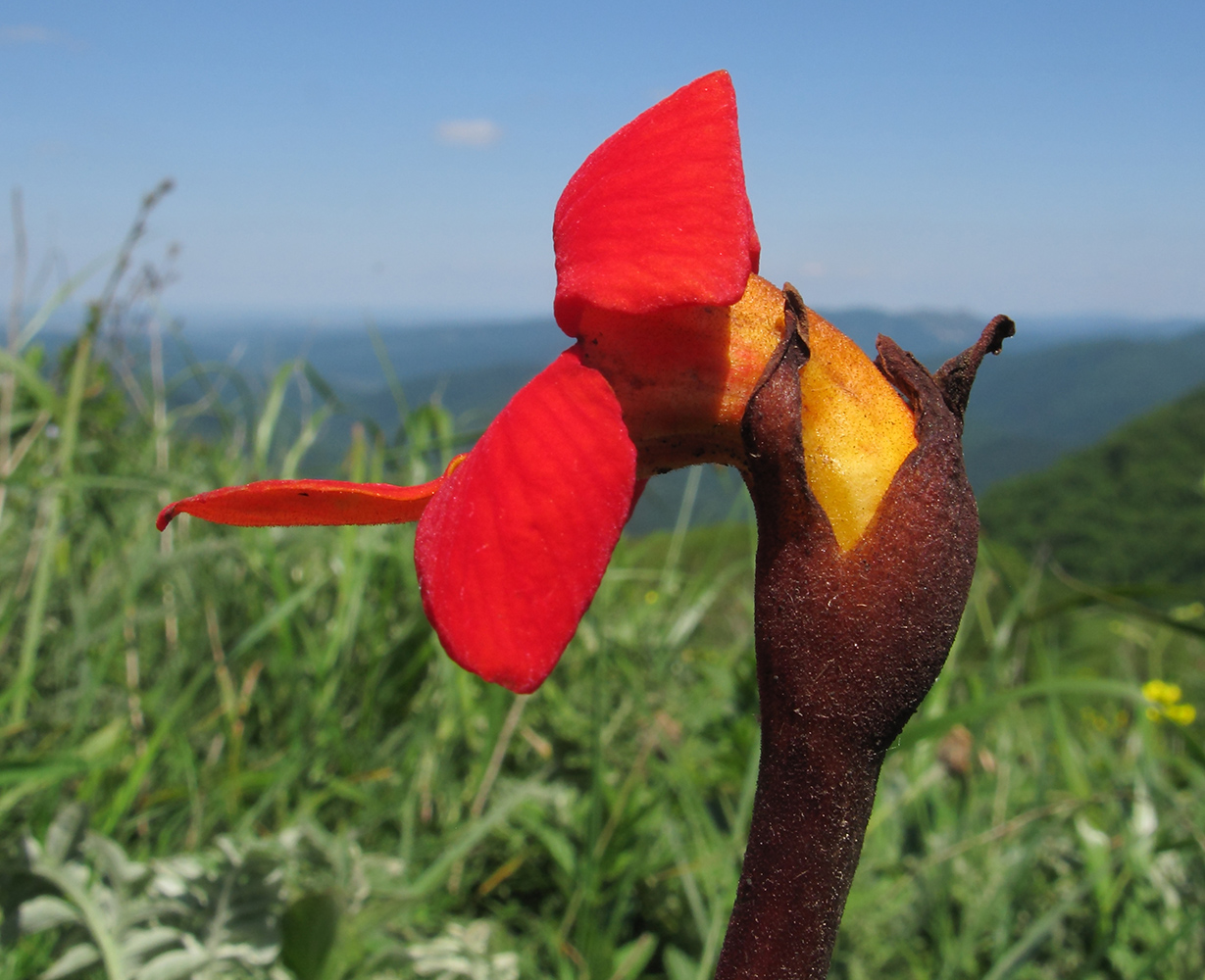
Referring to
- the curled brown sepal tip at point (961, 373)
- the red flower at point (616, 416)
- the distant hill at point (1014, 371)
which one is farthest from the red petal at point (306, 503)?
the distant hill at point (1014, 371)

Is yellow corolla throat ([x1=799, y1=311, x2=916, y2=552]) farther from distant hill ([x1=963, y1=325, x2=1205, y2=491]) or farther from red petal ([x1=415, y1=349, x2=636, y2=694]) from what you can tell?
distant hill ([x1=963, y1=325, x2=1205, y2=491])

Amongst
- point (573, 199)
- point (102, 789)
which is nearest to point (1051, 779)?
point (102, 789)

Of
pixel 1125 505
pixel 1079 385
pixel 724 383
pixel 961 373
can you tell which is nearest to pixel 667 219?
pixel 724 383

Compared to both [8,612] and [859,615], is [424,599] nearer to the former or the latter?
[859,615]

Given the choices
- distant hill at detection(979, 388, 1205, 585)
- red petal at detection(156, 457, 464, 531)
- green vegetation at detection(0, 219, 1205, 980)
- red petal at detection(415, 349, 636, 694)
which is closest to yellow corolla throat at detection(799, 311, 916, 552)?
red petal at detection(415, 349, 636, 694)

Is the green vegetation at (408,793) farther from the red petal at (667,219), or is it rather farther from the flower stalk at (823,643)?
the red petal at (667,219)

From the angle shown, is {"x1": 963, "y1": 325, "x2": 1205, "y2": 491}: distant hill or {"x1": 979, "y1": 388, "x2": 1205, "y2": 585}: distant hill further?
{"x1": 963, "y1": 325, "x2": 1205, "y2": 491}: distant hill
